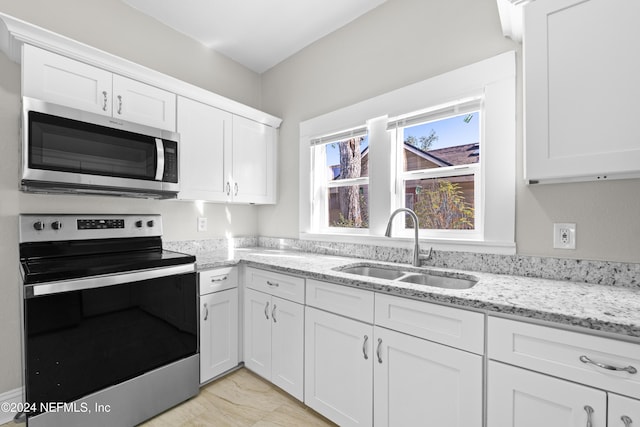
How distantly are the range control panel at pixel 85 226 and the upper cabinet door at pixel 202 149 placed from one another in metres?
0.35

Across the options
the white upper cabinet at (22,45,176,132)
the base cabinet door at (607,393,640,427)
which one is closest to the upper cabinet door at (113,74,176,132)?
the white upper cabinet at (22,45,176,132)

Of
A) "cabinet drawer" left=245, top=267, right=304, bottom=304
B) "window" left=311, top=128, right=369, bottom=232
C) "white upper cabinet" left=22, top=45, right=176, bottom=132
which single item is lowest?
"cabinet drawer" left=245, top=267, right=304, bottom=304

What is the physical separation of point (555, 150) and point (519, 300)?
2.12 ft

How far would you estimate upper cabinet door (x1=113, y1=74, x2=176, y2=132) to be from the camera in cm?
180

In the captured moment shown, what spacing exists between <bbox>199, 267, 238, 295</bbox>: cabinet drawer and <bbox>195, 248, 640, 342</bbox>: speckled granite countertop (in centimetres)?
70

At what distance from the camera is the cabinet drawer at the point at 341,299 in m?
1.47

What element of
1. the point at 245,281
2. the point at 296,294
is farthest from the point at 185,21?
the point at 296,294

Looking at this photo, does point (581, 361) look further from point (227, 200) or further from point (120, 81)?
point (120, 81)

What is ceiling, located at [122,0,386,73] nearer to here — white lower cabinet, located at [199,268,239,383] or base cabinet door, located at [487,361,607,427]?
white lower cabinet, located at [199,268,239,383]

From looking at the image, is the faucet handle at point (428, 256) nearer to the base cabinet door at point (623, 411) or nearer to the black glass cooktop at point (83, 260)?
the base cabinet door at point (623, 411)

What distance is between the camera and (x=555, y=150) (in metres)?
1.21

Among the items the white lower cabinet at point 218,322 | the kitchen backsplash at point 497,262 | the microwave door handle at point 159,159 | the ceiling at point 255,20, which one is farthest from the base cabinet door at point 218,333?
the ceiling at point 255,20

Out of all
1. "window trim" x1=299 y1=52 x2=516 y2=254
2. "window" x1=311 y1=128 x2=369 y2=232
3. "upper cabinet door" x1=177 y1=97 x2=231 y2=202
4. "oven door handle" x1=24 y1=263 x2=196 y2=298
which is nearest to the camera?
"oven door handle" x1=24 y1=263 x2=196 y2=298

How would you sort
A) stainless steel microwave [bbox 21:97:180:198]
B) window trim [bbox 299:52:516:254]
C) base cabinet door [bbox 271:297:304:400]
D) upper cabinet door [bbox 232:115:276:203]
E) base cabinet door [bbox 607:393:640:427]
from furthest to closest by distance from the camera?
upper cabinet door [bbox 232:115:276:203] < base cabinet door [bbox 271:297:304:400] < window trim [bbox 299:52:516:254] < stainless steel microwave [bbox 21:97:180:198] < base cabinet door [bbox 607:393:640:427]
